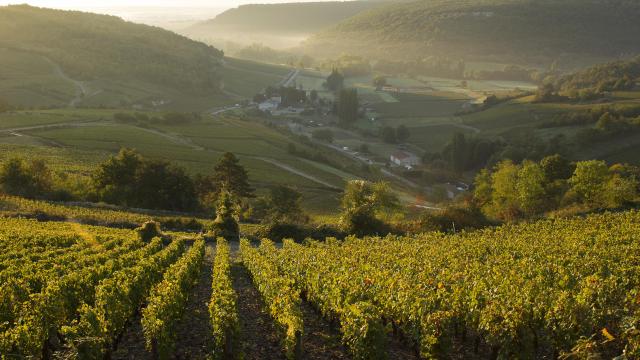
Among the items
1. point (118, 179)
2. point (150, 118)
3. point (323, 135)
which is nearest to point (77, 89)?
point (150, 118)

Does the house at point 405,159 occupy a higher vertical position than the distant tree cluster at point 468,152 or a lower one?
lower

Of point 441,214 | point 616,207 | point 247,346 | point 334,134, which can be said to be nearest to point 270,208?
point 441,214

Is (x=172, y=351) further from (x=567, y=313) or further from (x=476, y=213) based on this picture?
(x=476, y=213)

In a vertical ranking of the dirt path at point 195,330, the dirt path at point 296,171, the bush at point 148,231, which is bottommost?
the dirt path at point 296,171

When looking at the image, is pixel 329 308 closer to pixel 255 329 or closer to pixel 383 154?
pixel 255 329

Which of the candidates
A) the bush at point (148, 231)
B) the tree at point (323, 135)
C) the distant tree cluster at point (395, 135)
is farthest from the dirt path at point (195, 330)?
the distant tree cluster at point (395, 135)

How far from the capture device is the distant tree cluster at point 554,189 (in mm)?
66125

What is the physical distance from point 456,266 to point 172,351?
63.5ft

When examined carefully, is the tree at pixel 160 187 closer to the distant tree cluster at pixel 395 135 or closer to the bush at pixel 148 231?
the bush at pixel 148 231

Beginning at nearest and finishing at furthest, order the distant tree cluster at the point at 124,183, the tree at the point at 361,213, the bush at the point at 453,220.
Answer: the bush at the point at 453,220
the tree at the point at 361,213
the distant tree cluster at the point at 124,183

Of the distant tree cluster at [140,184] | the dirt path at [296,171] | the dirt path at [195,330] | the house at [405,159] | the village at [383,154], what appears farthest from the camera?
the house at [405,159]

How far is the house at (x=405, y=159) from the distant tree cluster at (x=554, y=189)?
52750 millimetres

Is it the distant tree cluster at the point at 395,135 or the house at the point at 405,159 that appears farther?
the distant tree cluster at the point at 395,135

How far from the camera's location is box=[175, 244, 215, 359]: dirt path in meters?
19.9
